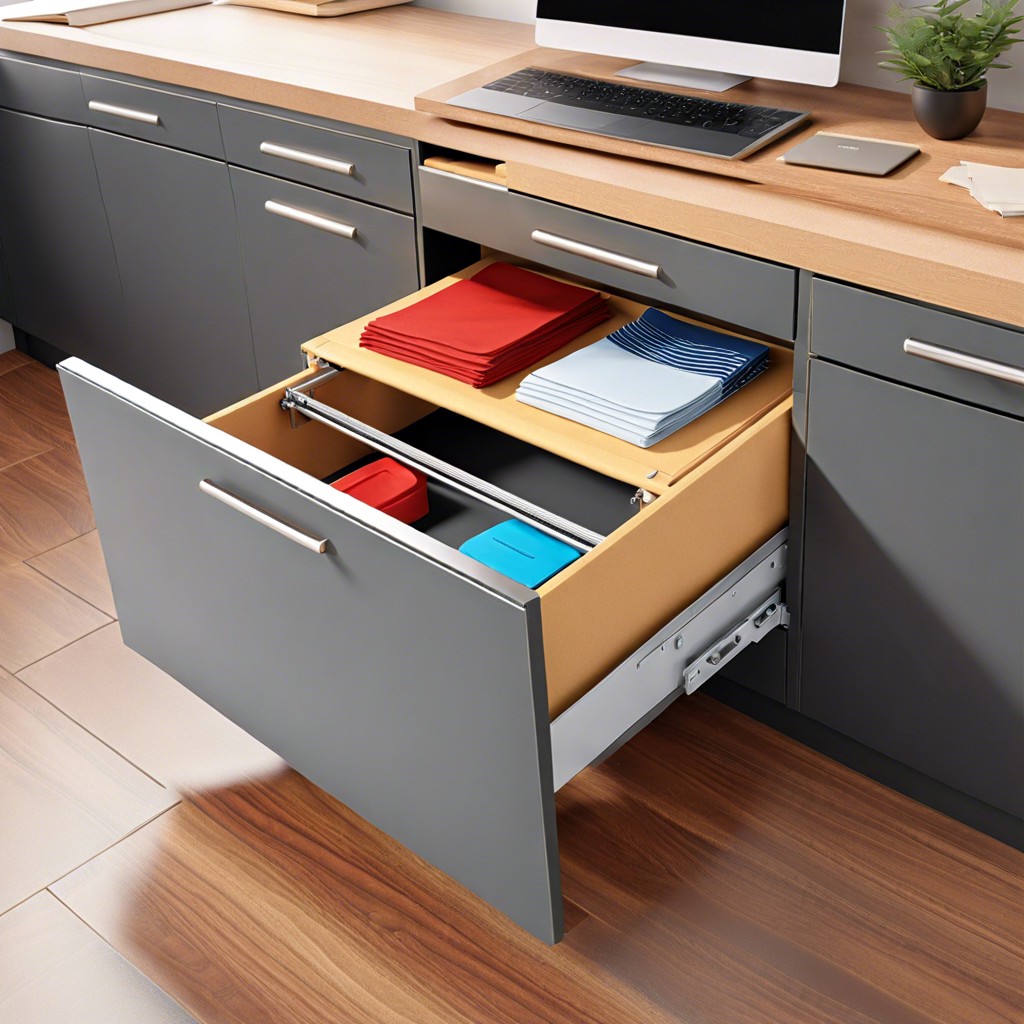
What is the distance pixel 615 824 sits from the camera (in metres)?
1.68

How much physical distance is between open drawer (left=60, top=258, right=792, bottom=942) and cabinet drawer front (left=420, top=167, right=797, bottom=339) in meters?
0.12

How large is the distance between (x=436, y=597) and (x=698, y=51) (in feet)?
3.17

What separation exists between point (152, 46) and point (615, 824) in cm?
156

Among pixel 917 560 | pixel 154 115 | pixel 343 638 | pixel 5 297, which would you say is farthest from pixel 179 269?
pixel 917 560

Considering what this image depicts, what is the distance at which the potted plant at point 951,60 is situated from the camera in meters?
1.47

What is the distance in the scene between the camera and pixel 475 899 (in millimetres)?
1585

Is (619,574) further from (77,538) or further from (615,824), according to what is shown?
(77,538)

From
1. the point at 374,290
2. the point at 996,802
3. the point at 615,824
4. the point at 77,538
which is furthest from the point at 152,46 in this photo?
the point at 996,802

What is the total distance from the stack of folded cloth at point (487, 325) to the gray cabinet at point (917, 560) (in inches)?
14.8

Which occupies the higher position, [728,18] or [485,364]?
[728,18]

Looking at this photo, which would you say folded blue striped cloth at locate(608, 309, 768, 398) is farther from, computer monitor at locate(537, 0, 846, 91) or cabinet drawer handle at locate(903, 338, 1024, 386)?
computer monitor at locate(537, 0, 846, 91)

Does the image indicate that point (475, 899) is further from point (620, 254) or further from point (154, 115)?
point (154, 115)

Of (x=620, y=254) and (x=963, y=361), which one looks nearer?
(x=963, y=361)

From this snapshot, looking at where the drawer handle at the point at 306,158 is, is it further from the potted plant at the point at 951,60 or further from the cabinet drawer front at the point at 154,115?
the potted plant at the point at 951,60
